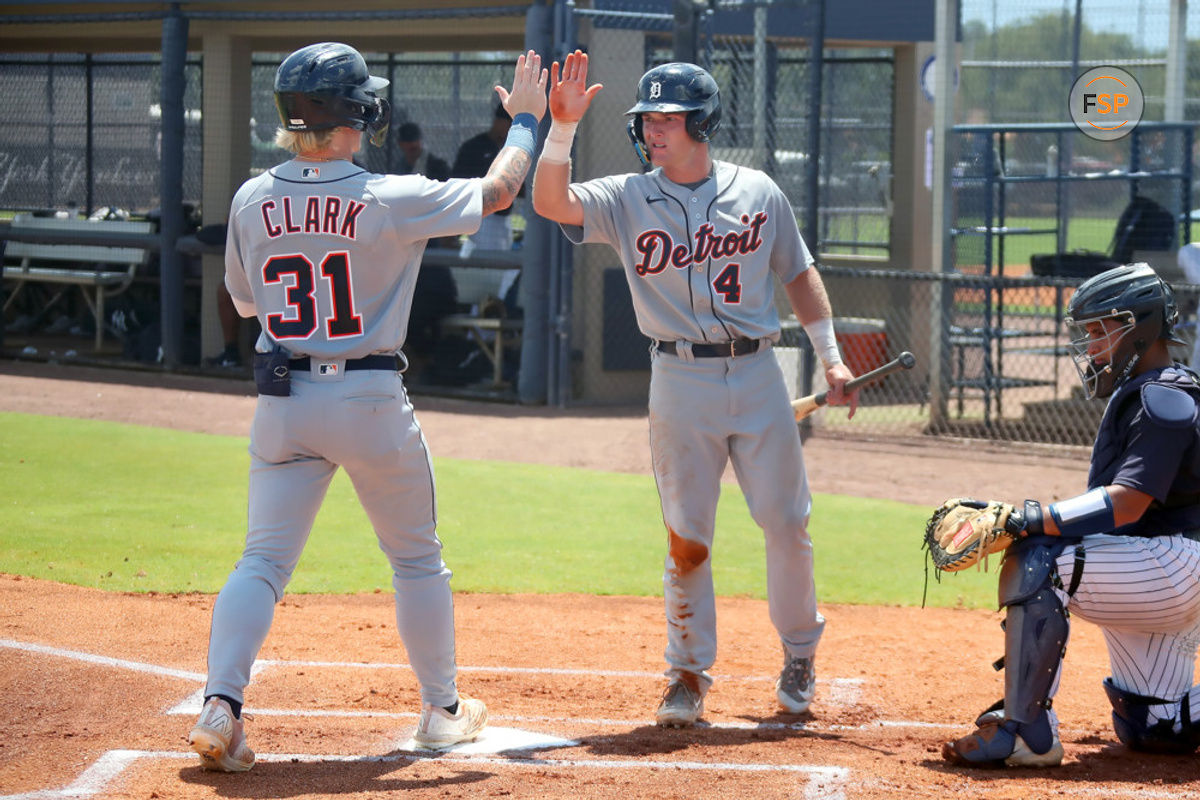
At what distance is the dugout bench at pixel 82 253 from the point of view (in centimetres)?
1308

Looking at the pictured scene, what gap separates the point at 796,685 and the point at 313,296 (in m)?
2.01

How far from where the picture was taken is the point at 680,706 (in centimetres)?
434

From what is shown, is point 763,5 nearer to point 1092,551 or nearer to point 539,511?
point 539,511

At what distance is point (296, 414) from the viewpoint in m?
3.68

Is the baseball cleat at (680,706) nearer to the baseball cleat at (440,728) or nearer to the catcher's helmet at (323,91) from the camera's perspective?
the baseball cleat at (440,728)

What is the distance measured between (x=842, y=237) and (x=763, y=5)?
31.5ft

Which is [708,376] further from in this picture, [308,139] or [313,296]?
[308,139]

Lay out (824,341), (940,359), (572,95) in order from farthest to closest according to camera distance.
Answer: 1. (940,359)
2. (824,341)
3. (572,95)

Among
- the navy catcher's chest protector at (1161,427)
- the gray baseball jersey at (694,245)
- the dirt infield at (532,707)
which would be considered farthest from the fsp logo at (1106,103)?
the navy catcher's chest protector at (1161,427)

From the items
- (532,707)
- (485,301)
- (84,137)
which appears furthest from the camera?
(84,137)

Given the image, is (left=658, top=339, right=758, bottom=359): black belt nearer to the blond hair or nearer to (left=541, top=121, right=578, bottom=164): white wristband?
(left=541, top=121, right=578, bottom=164): white wristband

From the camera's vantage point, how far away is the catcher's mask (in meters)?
4.35

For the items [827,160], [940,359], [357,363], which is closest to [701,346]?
[357,363]

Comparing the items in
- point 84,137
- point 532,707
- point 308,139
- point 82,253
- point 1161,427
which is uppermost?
point 84,137
